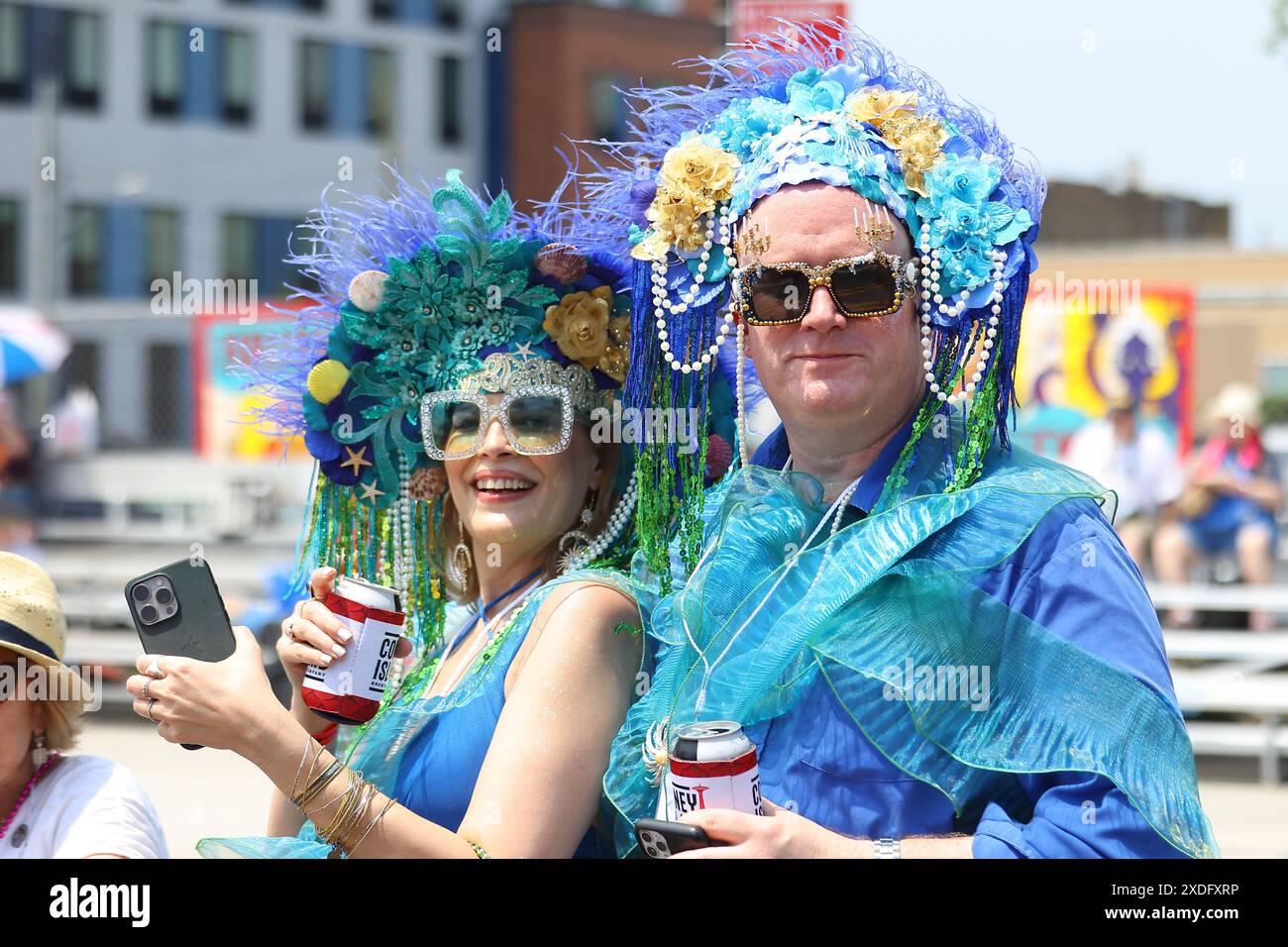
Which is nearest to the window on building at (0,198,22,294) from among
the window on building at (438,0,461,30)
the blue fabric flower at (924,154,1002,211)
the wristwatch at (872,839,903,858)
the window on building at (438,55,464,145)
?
the window on building at (438,55,464,145)

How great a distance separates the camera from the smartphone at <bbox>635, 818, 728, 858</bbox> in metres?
2.15

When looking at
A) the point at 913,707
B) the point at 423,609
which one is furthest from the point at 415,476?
the point at 913,707

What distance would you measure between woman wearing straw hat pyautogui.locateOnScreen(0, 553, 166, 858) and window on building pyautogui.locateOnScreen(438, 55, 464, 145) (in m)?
31.0

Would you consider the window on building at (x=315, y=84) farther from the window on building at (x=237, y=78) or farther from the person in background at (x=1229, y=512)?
the person in background at (x=1229, y=512)

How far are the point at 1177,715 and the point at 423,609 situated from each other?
1639 mm

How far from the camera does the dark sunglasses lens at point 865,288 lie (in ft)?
7.72

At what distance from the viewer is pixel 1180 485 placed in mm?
9047

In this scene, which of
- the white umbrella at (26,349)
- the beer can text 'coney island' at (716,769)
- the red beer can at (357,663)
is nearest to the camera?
the beer can text 'coney island' at (716,769)

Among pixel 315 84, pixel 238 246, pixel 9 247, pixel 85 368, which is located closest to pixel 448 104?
pixel 315 84

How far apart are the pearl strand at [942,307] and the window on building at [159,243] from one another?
92.0 ft

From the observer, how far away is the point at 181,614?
250cm

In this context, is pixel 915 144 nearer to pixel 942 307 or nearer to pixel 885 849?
pixel 942 307

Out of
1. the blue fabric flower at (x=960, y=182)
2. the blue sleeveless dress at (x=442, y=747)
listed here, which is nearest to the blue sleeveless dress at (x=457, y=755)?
the blue sleeveless dress at (x=442, y=747)

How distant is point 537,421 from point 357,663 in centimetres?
57
